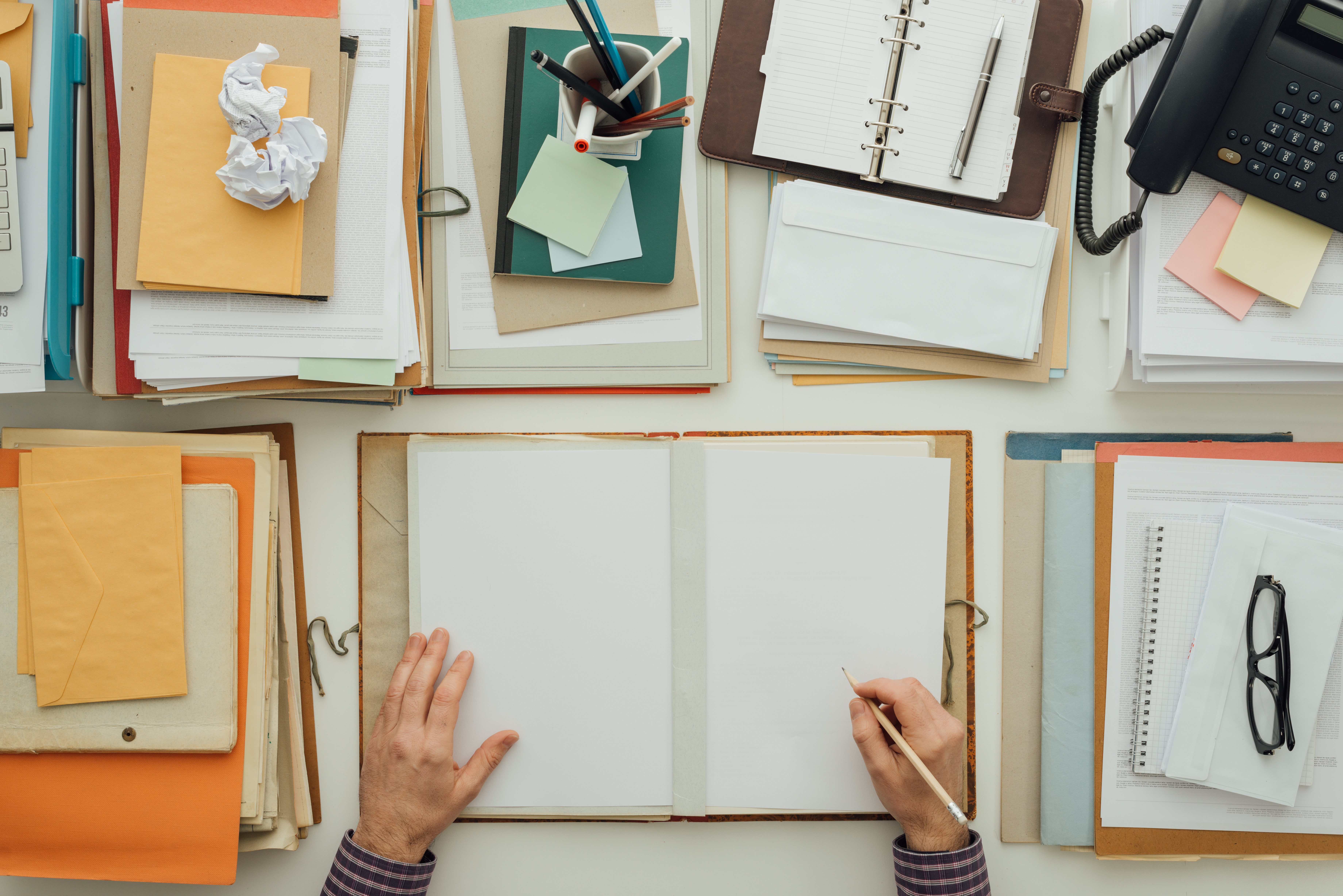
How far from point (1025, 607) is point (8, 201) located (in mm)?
1292

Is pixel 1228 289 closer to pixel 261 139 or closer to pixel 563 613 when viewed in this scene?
pixel 563 613

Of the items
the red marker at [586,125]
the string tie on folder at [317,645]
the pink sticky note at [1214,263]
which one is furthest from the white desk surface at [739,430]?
the red marker at [586,125]

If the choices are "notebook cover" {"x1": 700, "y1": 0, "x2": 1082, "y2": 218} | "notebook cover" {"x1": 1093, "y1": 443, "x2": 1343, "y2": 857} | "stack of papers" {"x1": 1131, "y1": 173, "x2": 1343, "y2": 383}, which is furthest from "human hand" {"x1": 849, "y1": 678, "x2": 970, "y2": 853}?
"notebook cover" {"x1": 700, "y1": 0, "x2": 1082, "y2": 218}

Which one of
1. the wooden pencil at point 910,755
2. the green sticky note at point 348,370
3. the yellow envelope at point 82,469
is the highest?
the green sticky note at point 348,370

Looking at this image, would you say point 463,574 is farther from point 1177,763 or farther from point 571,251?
point 1177,763

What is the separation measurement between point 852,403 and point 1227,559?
0.50m

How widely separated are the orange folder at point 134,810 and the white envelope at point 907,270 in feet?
2.38

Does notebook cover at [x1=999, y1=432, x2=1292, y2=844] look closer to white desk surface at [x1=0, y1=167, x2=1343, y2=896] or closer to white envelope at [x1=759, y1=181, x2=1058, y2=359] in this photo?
white desk surface at [x1=0, y1=167, x2=1343, y2=896]

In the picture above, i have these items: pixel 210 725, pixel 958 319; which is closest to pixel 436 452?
pixel 210 725

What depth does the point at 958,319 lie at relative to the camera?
95 centimetres

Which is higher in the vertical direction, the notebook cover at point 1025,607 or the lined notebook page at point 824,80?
the lined notebook page at point 824,80

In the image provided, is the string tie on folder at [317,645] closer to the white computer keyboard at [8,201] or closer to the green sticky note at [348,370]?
the green sticky note at [348,370]

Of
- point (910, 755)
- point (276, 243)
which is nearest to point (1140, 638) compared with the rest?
point (910, 755)

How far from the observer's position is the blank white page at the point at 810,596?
97cm
